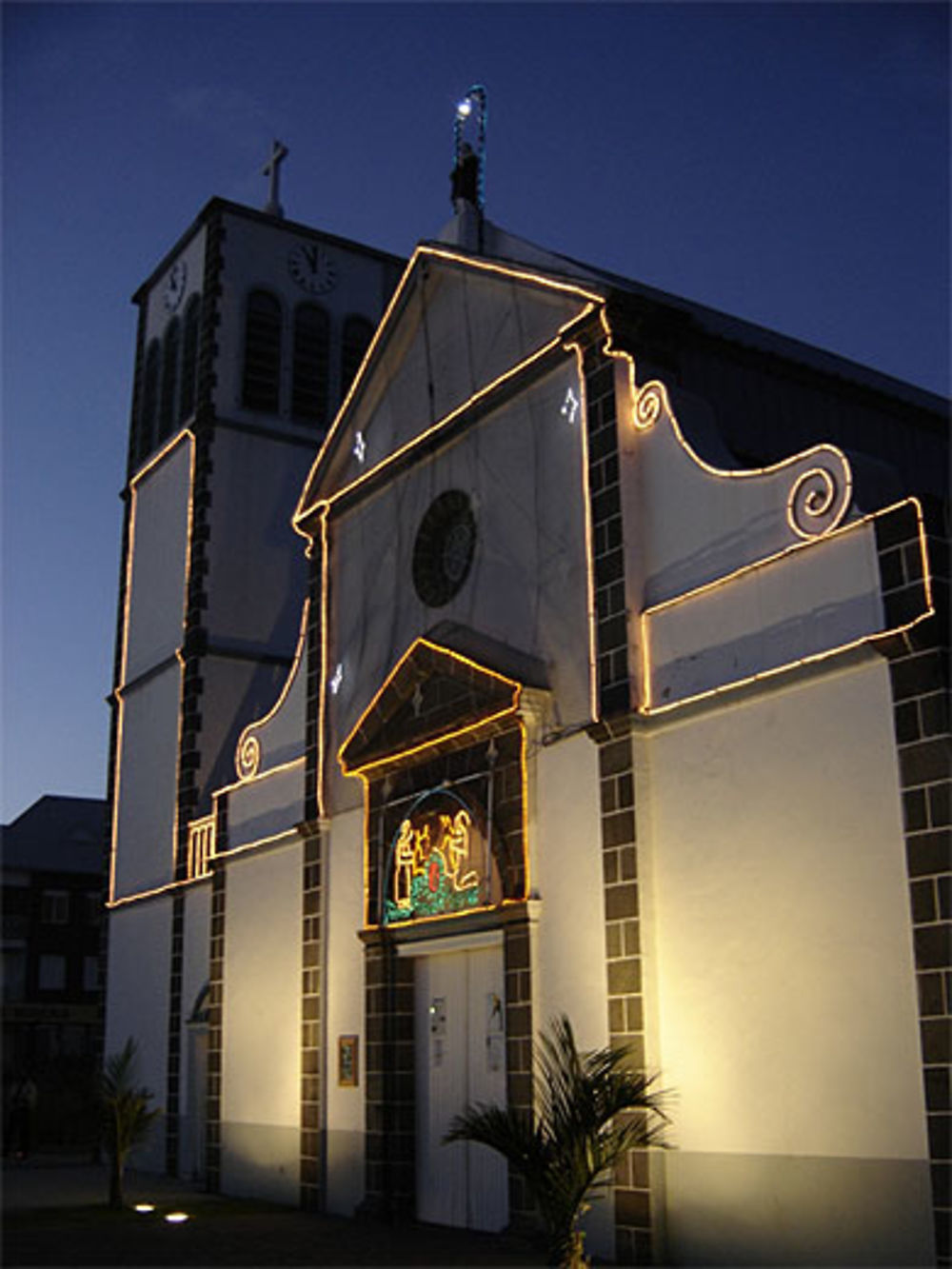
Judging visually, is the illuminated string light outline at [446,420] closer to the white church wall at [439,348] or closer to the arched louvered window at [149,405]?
the white church wall at [439,348]

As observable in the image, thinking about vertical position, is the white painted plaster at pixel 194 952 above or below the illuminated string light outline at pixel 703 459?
below

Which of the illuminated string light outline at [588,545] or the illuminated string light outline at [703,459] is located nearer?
the illuminated string light outline at [703,459]

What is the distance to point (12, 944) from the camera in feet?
155

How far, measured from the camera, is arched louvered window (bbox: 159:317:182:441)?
85.1 ft

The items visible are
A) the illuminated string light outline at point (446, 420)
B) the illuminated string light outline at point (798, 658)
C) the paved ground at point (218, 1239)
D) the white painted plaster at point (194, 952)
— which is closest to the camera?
the illuminated string light outline at point (798, 658)

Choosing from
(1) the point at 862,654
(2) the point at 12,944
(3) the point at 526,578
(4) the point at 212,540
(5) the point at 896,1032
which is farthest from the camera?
(2) the point at 12,944

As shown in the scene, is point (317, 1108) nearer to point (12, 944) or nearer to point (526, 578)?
point (526, 578)

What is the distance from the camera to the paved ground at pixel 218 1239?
12.2 metres

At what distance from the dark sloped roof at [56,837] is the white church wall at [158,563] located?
23286mm

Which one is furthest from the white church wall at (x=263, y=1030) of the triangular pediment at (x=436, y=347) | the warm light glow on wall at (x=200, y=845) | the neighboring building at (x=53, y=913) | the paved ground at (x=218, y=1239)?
the neighboring building at (x=53, y=913)

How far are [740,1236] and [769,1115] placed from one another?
94 cm

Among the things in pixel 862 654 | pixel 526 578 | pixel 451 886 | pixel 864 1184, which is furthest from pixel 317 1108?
pixel 862 654

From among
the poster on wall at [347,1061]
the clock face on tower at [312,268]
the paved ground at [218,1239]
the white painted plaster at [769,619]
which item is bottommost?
the paved ground at [218,1239]

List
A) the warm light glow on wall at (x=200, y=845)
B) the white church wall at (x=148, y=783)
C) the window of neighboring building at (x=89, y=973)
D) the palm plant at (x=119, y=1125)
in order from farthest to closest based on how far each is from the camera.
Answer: the window of neighboring building at (x=89, y=973), the white church wall at (x=148, y=783), the warm light glow on wall at (x=200, y=845), the palm plant at (x=119, y=1125)
